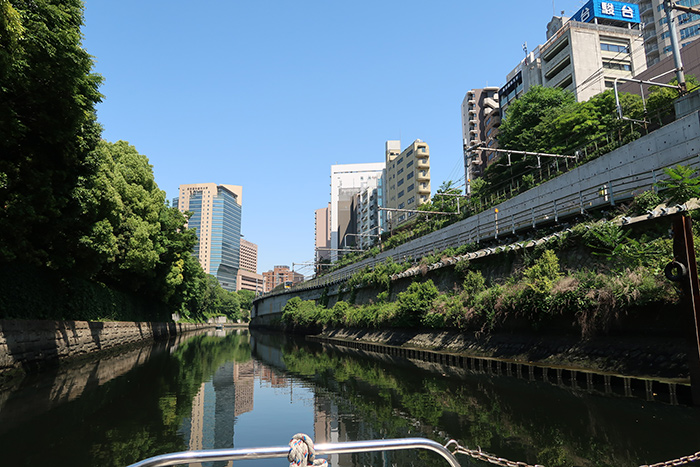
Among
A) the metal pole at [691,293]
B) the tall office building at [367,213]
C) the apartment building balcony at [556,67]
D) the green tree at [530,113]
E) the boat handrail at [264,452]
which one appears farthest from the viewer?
the tall office building at [367,213]

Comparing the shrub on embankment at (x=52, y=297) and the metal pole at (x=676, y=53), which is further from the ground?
the metal pole at (x=676, y=53)

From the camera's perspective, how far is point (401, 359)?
2100cm

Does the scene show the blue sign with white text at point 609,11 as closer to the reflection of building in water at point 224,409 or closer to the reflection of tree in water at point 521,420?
the reflection of tree in water at point 521,420

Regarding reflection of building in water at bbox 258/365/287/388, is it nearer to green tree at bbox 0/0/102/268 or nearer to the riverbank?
the riverbank

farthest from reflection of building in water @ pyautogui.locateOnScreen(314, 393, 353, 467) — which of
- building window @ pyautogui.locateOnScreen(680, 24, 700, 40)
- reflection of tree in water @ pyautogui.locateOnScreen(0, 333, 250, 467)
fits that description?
building window @ pyautogui.locateOnScreen(680, 24, 700, 40)

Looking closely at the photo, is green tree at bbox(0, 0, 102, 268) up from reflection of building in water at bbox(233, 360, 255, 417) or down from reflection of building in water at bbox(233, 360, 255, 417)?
up

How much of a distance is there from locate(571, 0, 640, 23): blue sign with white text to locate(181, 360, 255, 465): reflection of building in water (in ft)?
224

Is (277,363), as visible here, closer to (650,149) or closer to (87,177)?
(87,177)

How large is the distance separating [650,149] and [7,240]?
27397 mm

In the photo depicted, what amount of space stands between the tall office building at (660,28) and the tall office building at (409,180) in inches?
1589

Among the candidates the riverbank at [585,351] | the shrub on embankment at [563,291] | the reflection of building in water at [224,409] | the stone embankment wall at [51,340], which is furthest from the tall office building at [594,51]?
the stone embankment wall at [51,340]

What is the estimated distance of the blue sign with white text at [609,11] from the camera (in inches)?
2327

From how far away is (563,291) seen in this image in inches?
535

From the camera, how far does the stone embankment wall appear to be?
13539mm
